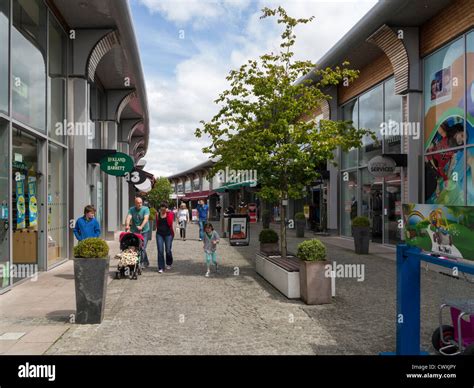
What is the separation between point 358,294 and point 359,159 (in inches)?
469

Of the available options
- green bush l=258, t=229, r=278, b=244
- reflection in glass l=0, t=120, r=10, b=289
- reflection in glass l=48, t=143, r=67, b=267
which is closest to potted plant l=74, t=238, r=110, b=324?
reflection in glass l=0, t=120, r=10, b=289

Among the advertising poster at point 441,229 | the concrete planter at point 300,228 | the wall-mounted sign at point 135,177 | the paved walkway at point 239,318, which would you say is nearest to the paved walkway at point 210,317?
the paved walkway at point 239,318

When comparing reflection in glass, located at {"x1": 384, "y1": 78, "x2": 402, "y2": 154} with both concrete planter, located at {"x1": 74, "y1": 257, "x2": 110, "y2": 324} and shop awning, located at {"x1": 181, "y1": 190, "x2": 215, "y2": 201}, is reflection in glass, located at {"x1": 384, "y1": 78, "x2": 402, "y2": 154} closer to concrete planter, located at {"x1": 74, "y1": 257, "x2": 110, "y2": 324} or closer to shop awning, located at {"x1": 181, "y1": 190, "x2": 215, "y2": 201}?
concrete planter, located at {"x1": 74, "y1": 257, "x2": 110, "y2": 324}

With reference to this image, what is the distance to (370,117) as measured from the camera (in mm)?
18312

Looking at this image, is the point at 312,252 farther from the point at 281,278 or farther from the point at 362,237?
the point at 362,237

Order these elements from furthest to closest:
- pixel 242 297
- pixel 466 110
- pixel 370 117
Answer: pixel 370 117 → pixel 466 110 → pixel 242 297

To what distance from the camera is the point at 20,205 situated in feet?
30.9

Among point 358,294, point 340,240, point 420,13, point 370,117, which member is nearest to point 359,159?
point 370,117

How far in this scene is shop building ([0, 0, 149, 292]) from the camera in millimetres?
8398

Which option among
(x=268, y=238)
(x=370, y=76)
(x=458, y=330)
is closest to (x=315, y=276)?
(x=458, y=330)

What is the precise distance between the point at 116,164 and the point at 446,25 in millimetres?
10360
